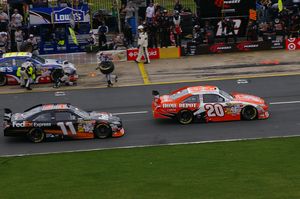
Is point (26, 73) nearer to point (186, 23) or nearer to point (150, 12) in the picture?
point (150, 12)

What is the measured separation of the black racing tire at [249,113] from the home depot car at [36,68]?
9.89m

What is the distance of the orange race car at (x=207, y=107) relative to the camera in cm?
2472

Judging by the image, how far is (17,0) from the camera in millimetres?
40094

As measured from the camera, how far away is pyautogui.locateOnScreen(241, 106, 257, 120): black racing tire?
24.8 meters

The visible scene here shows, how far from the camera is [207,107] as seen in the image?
24.7 metres

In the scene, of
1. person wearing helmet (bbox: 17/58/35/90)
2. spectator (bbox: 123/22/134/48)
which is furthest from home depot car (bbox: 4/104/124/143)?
spectator (bbox: 123/22/134/48)

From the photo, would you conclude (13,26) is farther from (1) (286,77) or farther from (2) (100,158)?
(2) (100,158)

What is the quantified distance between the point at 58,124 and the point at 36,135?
861mm

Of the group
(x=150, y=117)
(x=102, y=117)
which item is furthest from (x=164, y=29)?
(x=102, y=117)

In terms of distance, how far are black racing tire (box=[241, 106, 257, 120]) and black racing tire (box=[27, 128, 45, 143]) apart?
23.6 feet

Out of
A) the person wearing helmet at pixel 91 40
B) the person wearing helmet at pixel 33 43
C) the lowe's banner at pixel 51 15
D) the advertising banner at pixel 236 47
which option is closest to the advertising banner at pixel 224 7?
the advertising banner at pixel 236 47

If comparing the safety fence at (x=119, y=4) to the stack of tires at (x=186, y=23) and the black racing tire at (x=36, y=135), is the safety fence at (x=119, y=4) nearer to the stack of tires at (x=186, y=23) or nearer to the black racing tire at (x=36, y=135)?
the stack of tires at (x=186, y=23)

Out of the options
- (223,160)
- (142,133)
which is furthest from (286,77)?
(223,160)

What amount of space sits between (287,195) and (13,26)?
2472 cm
